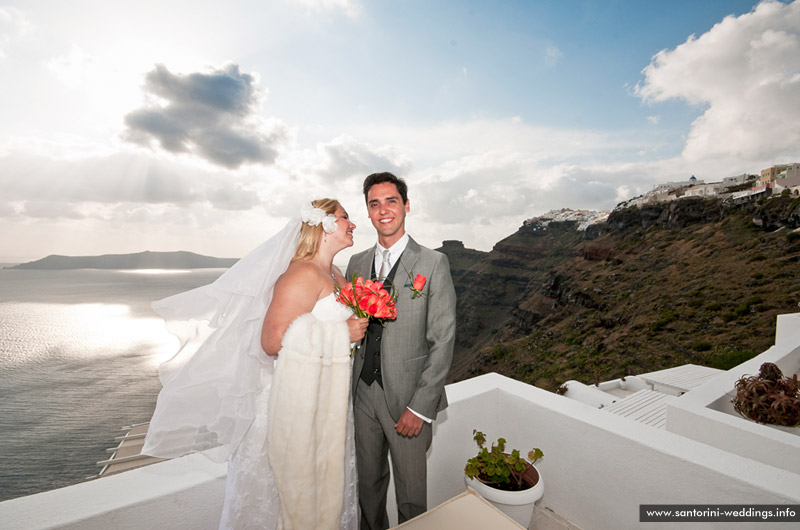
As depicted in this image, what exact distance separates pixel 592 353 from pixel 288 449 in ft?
132

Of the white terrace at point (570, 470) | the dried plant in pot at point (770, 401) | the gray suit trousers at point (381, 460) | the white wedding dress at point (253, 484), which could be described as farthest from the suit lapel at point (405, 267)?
the dried plant in pot at point (770, 401)

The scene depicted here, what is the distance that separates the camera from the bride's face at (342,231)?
1.95 meters

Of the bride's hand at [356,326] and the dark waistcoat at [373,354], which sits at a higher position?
the bride's hand at [356,326]

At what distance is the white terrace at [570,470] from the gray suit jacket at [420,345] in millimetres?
697

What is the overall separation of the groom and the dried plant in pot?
305 cm

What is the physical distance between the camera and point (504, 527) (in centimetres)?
150

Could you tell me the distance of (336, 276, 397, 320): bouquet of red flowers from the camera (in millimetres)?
1676

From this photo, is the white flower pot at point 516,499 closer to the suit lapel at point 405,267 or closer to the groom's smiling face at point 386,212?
the suit lapel at point 405,267

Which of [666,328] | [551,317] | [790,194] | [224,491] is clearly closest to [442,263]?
[224,491]

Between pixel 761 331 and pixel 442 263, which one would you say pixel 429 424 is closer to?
pixel 442 263

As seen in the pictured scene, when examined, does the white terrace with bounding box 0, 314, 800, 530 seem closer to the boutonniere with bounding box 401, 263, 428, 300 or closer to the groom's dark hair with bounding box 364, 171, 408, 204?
the boutonniere with bounding box 401, 263, 428, 300

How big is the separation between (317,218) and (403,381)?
99 cm

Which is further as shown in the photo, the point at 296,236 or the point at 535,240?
the point at 535,240

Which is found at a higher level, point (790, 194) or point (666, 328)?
point (790, 194)
